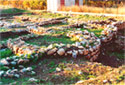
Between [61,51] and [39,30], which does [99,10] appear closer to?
[39,30]

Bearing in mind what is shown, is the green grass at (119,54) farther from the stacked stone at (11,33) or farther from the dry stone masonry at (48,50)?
the stacked stone at (11,33)

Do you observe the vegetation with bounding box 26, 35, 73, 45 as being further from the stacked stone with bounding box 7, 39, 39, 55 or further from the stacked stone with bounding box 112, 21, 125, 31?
the stacked stone with bounding box 112, 21, 125, 31

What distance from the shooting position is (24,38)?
7.99 meters

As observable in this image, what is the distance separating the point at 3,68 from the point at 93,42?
3397 mm

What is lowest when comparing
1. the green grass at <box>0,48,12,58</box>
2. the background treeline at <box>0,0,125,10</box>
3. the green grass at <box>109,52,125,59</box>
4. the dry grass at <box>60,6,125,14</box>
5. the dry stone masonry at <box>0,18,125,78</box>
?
the green grass at <box>109,52,125,59</box>

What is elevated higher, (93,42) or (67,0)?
(67,0)

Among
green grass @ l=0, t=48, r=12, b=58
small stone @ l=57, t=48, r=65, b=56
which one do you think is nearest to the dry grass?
small stone @ l=57, t=48, r=65, b=56

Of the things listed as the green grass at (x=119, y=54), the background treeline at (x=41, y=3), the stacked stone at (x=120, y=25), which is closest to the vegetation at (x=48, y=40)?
the green grass at (x=119, y=54)

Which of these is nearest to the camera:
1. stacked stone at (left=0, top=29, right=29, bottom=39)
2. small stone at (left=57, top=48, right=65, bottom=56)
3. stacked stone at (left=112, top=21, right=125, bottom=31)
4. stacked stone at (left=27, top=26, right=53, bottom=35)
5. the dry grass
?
small stone at (left=57, top=48, right=65, bottom=56)

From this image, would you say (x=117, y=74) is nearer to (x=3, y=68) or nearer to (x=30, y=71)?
(x=30, y=71)

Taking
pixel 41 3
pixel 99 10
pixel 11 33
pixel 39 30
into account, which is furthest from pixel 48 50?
pixel 41 3

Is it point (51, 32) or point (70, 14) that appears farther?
point (70, 14)

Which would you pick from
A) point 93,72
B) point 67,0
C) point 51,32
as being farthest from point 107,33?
point 67,0

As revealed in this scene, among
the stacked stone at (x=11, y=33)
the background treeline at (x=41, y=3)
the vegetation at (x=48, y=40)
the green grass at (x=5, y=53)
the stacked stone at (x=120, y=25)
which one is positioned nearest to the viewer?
the green grass at (x=5, y=53)
